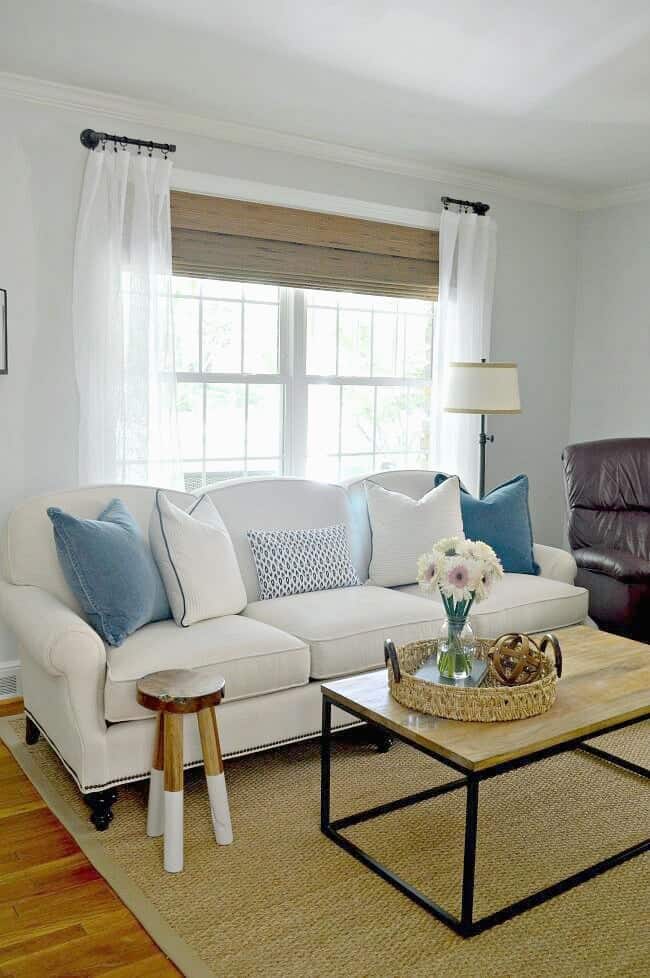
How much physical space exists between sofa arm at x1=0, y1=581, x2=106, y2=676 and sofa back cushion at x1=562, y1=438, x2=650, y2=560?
2.85m

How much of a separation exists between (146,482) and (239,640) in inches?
48.2

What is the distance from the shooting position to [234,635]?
2969mm

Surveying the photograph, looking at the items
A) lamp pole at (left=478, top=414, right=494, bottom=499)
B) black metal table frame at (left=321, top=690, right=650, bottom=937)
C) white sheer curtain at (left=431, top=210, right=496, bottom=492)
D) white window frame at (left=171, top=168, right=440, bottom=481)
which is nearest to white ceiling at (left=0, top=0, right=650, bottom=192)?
white window frame at (left=171, top=168, right=440, bottom=481)

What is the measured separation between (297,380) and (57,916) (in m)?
2.90

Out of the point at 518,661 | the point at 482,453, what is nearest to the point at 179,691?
the point at 518,661

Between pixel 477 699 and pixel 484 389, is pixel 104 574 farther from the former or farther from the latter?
pixel 484 389

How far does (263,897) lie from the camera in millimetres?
2309

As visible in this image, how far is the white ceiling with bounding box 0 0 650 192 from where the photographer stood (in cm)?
290

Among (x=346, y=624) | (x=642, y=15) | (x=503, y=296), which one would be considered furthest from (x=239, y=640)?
(x=503, y=296)

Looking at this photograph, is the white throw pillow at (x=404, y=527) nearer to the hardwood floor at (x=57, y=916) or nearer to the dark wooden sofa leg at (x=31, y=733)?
the dark wooden sofa leg at (x=31, y=733)

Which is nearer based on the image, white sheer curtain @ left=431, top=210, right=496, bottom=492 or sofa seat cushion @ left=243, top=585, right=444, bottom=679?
sofa seat cushion @ left=243, top=585, right=444, bottom=679

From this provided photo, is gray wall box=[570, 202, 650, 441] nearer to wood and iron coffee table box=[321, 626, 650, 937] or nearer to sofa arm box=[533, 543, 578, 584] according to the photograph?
sofa arm box=[533, 543, 578, 584]

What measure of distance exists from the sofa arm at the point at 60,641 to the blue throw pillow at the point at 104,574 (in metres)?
0.10

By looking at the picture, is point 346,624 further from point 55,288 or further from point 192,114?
point 192,114
